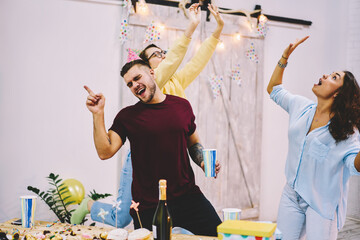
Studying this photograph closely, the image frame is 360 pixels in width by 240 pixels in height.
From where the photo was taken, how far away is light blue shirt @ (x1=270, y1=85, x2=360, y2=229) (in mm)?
2182

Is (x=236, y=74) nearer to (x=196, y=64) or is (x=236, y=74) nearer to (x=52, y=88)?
(x=196, y=64)

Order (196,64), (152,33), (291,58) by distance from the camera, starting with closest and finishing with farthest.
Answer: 1. (196,64)
2. (152,33)
3. (291,58)

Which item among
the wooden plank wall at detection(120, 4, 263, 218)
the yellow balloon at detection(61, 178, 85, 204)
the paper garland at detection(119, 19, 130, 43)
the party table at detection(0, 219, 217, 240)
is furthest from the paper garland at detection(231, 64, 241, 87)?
the party table at detection(0, 219, 217, 240)

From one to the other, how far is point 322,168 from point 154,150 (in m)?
1.11

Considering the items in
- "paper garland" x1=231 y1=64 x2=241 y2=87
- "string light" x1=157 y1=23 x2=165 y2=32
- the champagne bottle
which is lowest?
the champagne bottle

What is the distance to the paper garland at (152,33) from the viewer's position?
386 centimetres

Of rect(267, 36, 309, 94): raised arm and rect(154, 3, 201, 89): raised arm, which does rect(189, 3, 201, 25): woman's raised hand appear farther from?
rect(267, 36, 309, 94): raised arm

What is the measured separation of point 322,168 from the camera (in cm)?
224

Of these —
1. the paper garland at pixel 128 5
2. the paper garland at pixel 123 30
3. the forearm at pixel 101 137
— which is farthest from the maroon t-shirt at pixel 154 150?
the paper garland at pixel 128 5

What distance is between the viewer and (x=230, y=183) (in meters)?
4.29

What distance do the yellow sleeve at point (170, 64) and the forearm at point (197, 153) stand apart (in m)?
0.51

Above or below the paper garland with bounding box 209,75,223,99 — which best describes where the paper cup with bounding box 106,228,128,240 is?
below

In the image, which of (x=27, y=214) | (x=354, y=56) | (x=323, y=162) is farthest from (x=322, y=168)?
(x=354, y=56)

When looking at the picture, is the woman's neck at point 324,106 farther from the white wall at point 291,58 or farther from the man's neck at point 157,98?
the white wall at point 291,58
